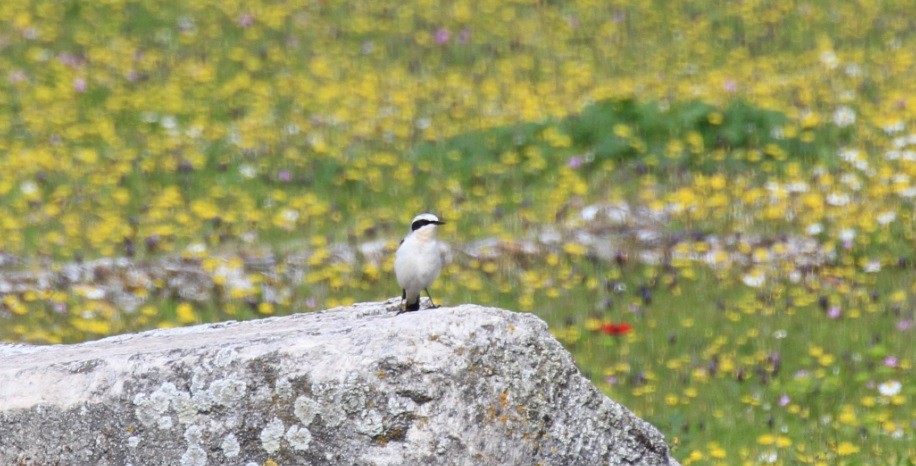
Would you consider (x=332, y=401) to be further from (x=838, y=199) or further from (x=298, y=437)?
(x=838, y=199)

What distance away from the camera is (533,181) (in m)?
16.7

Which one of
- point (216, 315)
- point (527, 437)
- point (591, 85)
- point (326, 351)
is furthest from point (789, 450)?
point (591, 85)

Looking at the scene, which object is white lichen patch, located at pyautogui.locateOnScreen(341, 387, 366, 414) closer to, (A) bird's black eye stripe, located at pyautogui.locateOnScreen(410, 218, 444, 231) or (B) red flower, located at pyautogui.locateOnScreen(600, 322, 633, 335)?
(A) bird's black eye stripe, located at pyautogui.locateOnScreen(410, 218, 444, 231)

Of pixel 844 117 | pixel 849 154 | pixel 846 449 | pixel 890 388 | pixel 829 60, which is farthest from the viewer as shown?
pixel 829 60

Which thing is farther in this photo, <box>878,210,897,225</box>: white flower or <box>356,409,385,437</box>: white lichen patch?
<box>878,210,897,225</box>: white flower

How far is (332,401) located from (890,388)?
649 centimetres

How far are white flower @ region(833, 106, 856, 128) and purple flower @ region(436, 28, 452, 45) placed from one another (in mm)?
7122

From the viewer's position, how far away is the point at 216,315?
13.1 metres

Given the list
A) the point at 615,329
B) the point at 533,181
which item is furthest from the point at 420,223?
the point at 533,181

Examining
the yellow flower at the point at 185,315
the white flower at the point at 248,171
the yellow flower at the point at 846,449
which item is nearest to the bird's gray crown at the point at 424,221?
the yellow flower at the point at 846,449

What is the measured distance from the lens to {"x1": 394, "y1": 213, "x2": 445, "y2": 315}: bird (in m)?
8.40

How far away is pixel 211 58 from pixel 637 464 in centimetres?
1624

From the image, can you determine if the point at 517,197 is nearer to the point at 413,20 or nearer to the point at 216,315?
the point at 216,315

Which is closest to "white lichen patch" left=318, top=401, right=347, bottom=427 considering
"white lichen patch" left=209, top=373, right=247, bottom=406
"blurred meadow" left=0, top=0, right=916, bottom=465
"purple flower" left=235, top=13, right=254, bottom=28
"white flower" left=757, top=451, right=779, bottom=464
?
"white lichen patch" left=209, top=373, right=247, bottom=406
